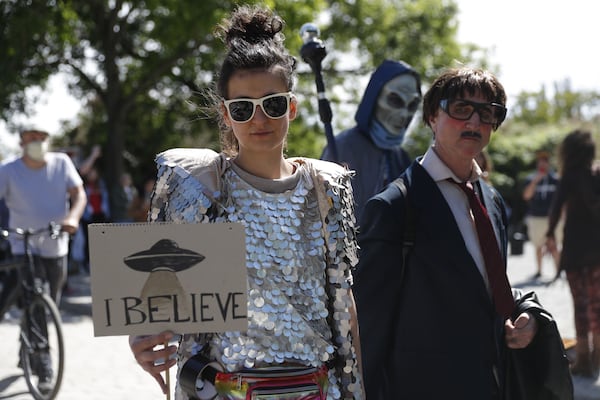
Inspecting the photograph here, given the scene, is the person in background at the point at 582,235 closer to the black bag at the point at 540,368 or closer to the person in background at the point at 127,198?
the black bag at the point at 540,368

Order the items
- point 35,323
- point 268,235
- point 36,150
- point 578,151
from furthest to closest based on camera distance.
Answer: point 578,151
point 36,150
point 35,323
point 268,235

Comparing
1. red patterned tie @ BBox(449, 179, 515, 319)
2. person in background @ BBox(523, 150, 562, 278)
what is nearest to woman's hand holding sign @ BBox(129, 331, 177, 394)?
red patterned tie @ BBox(449, 179, 515, 319)

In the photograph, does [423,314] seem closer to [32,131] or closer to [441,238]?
[441,238]

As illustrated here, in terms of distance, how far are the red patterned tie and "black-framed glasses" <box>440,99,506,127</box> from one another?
0.34 m

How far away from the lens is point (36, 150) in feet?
23.2

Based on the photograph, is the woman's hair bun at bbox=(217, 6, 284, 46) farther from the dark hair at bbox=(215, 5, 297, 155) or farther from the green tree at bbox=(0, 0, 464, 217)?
the green tree at bbox=(0, 0, 464, 217)

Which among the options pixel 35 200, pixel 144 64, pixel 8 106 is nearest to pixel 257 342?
pixel 35 200

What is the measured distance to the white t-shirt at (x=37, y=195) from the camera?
7023mm

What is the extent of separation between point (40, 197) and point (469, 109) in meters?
4.65

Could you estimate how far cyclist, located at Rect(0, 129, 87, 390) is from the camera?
22.9 feet

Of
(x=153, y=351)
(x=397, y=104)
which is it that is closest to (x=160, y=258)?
(x=153, y=351)

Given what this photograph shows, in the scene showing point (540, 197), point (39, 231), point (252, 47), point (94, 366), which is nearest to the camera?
point (252, 47)

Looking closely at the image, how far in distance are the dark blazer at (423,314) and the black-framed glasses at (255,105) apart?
0.77 meters

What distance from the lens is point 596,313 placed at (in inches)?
275
